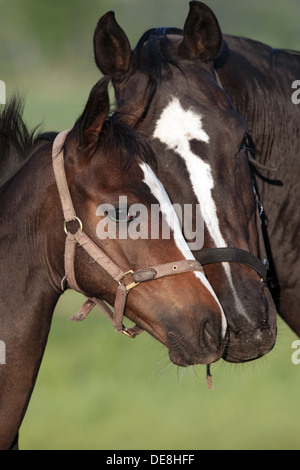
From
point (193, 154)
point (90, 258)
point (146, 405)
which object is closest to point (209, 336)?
point (90, 258)

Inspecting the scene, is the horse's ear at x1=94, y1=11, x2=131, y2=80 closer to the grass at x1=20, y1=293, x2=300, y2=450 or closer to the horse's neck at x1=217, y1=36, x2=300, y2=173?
the horse's neck at x1=217, y1=36, x2=300, y2=173

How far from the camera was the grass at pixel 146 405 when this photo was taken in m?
6.25

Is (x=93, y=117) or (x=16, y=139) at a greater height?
(x=93, y=117)

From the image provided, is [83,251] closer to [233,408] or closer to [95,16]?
[233,408]

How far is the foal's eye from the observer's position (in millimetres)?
2643

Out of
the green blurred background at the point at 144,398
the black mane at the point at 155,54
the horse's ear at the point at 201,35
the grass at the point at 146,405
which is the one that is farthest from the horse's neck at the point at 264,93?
the grass at the point at 146,405

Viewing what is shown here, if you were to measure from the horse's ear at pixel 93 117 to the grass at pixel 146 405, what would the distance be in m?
2.75

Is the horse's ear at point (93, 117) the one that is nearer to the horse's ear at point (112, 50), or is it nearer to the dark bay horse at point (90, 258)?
the dark bay horse at point (90, 258)

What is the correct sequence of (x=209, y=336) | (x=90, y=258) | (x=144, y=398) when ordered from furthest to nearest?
1. (x=144, y=398)
2. (x=90, y=258)
3. (x=209, y=336)

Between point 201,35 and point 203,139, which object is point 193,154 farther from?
point 201,35

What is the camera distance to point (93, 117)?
108 inches

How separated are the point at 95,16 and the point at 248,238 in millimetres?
44184

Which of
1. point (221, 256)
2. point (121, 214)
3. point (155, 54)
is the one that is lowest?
point (221, 256)

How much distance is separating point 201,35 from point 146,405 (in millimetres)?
4817
